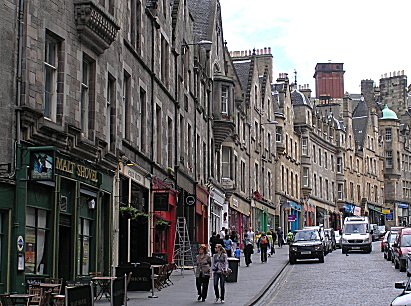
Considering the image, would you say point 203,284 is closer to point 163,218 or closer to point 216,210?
point 163,218

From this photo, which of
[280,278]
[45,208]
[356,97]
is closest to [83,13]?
[45,208]

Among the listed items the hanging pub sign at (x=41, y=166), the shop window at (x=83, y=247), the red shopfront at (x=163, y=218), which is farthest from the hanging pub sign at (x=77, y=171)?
the red shopfront at (x=163, y=218)

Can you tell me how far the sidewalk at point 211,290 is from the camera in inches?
824

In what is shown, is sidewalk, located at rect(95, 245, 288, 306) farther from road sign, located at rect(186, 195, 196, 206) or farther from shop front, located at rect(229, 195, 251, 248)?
shop front, located at rect(229, 195, 251, 248)

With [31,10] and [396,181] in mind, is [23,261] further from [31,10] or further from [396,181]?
[396,181]

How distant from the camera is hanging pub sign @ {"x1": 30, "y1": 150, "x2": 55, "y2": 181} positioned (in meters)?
16.9

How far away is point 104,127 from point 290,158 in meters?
50.8

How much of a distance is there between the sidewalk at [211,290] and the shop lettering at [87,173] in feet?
11.0

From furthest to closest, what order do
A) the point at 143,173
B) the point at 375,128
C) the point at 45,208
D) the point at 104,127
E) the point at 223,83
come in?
the point at 375,128, the point at 223,83, the point at 143,173, the point at 104,127, the point at 45,208

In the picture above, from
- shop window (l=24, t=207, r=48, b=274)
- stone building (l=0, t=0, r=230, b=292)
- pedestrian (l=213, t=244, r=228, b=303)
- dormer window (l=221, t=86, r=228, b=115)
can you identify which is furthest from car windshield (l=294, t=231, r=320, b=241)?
shop window (l=24, t=207, r=48, b=274)

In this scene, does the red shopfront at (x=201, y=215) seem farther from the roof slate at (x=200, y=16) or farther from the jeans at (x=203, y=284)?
the jeans at (x=203, y=284)

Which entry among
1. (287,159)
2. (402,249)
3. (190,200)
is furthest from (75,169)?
(287,159)

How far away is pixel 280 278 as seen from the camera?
30.2 metres

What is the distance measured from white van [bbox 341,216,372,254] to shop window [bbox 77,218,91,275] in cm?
2897
